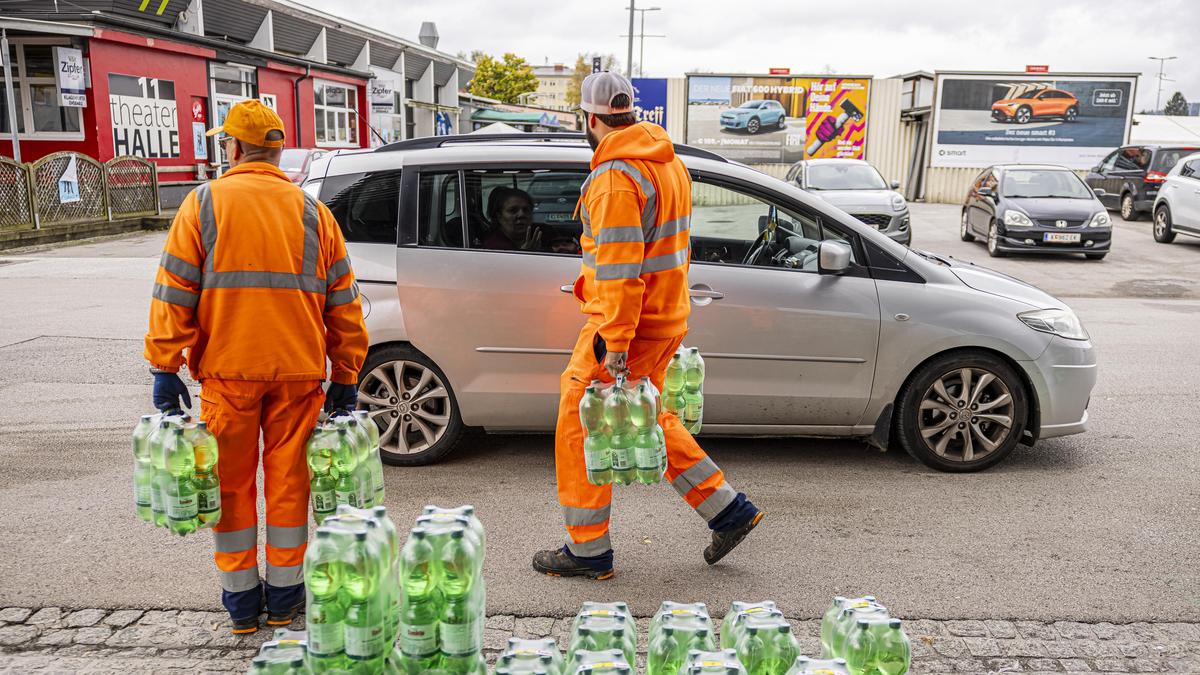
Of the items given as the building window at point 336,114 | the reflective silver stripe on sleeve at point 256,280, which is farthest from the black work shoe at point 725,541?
the building window at point 336,114

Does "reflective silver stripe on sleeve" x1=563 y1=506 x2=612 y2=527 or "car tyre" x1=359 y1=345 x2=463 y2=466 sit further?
"car tyre" x1=359 y1=345 x2=463 y2=466

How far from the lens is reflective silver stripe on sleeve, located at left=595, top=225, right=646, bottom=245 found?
12.5ft

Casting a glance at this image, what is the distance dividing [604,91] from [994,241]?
→ 1468 cm

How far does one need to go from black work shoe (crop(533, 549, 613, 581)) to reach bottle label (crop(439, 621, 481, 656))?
170 cm

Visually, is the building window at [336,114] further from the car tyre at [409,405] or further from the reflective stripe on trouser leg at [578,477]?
the reflective stripe on trouser leg at [578,477]

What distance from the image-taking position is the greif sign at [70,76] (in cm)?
2086

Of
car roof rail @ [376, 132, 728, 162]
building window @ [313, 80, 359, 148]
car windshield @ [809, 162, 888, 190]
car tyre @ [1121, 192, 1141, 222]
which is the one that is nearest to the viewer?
car roof rail @ [376, 132, 728, 162]

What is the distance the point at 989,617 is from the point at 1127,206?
23640 mm

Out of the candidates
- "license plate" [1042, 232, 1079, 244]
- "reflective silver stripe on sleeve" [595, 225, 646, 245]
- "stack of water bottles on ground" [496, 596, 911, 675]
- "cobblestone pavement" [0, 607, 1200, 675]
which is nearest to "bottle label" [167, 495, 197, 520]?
"cobblestone pavement" [0, 607, 1200, 675]

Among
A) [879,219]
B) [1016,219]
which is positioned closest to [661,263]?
[879,219]

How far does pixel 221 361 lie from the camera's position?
3.51m

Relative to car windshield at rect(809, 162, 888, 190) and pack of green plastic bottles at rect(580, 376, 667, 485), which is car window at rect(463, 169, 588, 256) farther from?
car windshield at rect(809, 162, 888, 190)

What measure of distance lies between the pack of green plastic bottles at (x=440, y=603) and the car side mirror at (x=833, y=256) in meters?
3.22

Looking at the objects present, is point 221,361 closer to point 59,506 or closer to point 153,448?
point 153,448
